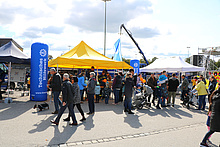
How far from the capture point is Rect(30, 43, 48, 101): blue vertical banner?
10383mm

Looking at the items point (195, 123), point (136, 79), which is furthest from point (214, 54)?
point (195, 123)

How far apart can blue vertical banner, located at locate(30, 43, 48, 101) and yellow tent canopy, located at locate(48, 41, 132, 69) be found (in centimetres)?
70

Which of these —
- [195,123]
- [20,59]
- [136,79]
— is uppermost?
[20,59]

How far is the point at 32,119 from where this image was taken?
6.81 m

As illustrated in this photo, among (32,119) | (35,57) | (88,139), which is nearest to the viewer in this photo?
(88,139)

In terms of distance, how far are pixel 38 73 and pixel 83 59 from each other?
2.62 meters

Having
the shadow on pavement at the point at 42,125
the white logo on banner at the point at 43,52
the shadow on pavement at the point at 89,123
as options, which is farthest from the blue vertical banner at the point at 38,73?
the shadow on pavement at the point at 89,123

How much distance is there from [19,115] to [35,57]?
4151mm

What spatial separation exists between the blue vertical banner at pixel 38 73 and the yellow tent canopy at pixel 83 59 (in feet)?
2.30

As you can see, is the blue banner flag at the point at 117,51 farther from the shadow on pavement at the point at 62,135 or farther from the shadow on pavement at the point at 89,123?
the shadow on pavement at the point at 62,135

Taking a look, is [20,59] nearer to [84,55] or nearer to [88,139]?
[84,55]

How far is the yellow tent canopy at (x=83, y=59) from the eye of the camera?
10.6 m

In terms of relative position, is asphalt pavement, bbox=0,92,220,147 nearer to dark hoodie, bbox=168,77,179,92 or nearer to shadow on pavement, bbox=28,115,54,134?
shadow on pavement, bbox=28,115,54,134

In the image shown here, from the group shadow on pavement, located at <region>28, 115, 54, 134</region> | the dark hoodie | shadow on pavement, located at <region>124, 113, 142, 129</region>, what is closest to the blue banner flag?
the dark hoodie
